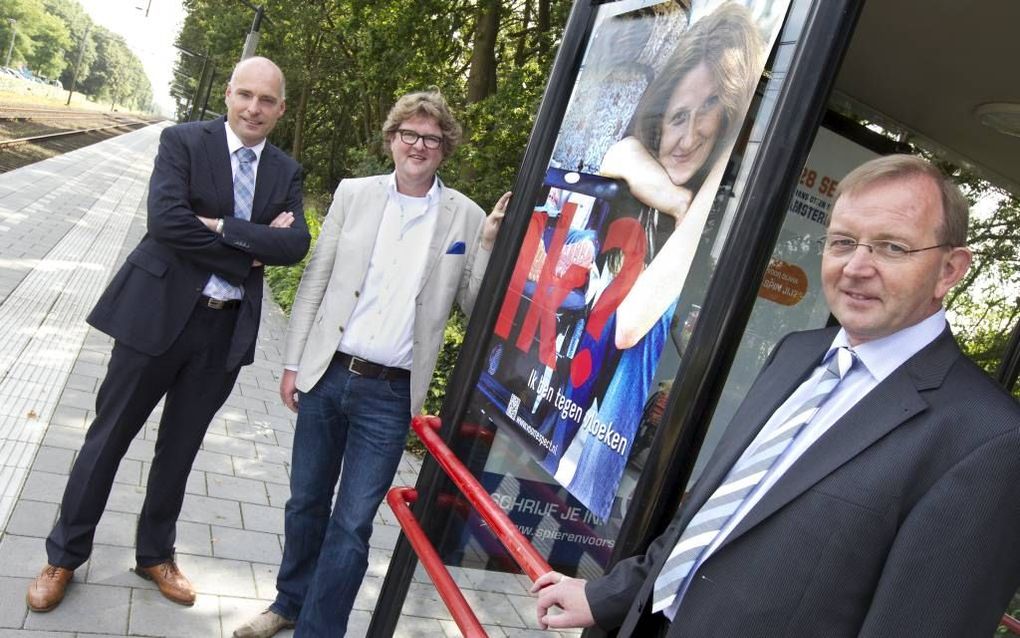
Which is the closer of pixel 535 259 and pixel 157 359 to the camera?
pixel 535 259

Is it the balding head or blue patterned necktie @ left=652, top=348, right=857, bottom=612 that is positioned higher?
the balding head

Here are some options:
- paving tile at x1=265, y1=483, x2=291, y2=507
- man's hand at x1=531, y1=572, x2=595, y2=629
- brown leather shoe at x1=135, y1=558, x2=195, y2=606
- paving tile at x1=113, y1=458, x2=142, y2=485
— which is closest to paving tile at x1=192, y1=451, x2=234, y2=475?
paving tile at x1=265, y1=483, x2=291, y2=507

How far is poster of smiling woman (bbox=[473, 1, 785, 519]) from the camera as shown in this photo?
2.17 meters

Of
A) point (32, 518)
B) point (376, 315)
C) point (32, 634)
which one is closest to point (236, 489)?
point (32, 518)

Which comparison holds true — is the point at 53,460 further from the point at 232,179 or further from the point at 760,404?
the point at 760,404

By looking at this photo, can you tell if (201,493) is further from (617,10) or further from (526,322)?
(617,10)

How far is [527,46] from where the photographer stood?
14711 millimetres

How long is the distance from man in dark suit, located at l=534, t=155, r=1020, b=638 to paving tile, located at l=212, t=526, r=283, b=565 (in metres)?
3.02

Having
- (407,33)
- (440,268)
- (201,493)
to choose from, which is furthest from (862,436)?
(407,33)

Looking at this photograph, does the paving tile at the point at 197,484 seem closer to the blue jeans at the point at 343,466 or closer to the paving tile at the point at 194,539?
the paving tile at the point at 194,539

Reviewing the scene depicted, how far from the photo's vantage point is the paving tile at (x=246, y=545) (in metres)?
4.40

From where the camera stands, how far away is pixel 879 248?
162cm

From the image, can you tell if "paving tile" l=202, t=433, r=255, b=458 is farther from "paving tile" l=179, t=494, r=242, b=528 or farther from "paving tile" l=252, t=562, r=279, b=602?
"paving tile" l=252, t=562, r=279, b=602

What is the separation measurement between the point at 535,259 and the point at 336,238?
0.98m
